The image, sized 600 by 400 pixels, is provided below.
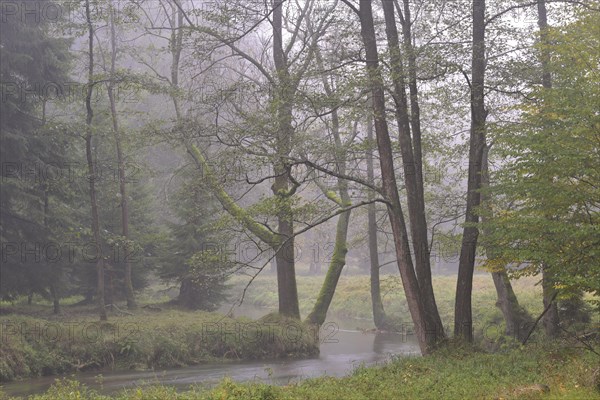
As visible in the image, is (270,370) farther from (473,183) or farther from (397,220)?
(473,183)

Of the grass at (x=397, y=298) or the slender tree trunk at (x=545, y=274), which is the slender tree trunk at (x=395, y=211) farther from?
the grass at (x=397, y=298)

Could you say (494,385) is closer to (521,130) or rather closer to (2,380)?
(521,130)

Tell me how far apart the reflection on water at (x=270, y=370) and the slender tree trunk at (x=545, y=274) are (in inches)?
146

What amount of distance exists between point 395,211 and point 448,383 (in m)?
4.79

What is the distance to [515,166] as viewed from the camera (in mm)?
10727

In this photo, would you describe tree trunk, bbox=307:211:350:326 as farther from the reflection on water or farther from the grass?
the grass

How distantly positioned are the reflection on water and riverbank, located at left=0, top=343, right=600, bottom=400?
1394 millimetres

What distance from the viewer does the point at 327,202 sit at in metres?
14.2

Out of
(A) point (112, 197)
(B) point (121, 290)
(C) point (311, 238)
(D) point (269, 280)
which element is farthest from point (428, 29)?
(C) point (311, 238)

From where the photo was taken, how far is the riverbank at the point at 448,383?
7.57 meters

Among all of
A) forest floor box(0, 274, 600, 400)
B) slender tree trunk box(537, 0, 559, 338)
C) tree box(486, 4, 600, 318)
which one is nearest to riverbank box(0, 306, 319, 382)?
forest floor box(0, 274, 600, 400)

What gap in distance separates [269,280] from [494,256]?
35322 mm

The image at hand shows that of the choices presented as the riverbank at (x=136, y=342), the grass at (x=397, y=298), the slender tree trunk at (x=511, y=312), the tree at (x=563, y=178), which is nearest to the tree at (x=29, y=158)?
the riverbank at (x=136, y=342)

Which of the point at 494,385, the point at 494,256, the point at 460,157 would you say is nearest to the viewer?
the point at 494,385
